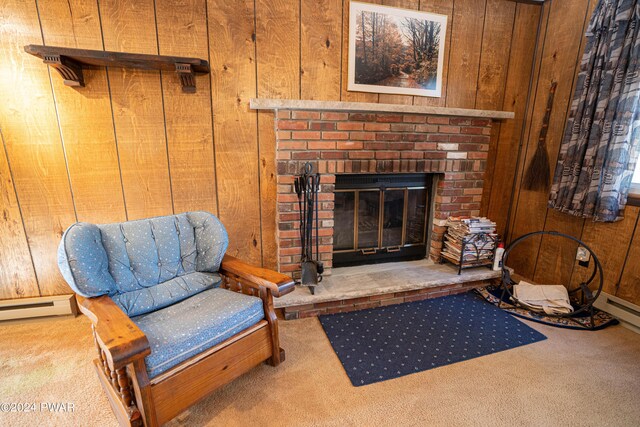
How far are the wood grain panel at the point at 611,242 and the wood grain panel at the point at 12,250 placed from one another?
4151 millimetres

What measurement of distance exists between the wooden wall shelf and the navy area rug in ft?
6.43

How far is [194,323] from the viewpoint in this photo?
1387 mm

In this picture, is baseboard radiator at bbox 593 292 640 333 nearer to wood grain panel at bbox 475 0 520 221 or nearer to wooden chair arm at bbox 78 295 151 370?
wood grain panel at bbox 475 0 520 221

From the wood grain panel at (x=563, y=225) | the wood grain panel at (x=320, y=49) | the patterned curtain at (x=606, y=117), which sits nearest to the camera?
the patterned curtain at (x=606, y=117)

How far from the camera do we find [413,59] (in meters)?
2.38

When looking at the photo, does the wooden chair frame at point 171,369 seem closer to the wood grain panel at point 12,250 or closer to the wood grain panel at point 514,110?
the wood grain panel at point 12,250

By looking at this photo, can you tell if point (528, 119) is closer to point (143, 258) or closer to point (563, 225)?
point (563, 225)

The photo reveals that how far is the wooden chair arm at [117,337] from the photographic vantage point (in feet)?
3.46

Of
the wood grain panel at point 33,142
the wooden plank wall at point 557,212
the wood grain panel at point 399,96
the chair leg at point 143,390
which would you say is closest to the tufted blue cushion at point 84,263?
the chair leg at point 143,390

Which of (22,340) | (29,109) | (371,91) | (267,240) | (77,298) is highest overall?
(371,91)

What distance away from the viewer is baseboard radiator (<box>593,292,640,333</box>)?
6.72 ft

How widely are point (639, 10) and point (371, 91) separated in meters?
1.70

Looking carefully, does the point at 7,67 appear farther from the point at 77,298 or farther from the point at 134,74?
the point at 77,298

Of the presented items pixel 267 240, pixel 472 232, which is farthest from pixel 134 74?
pixel 472 232
